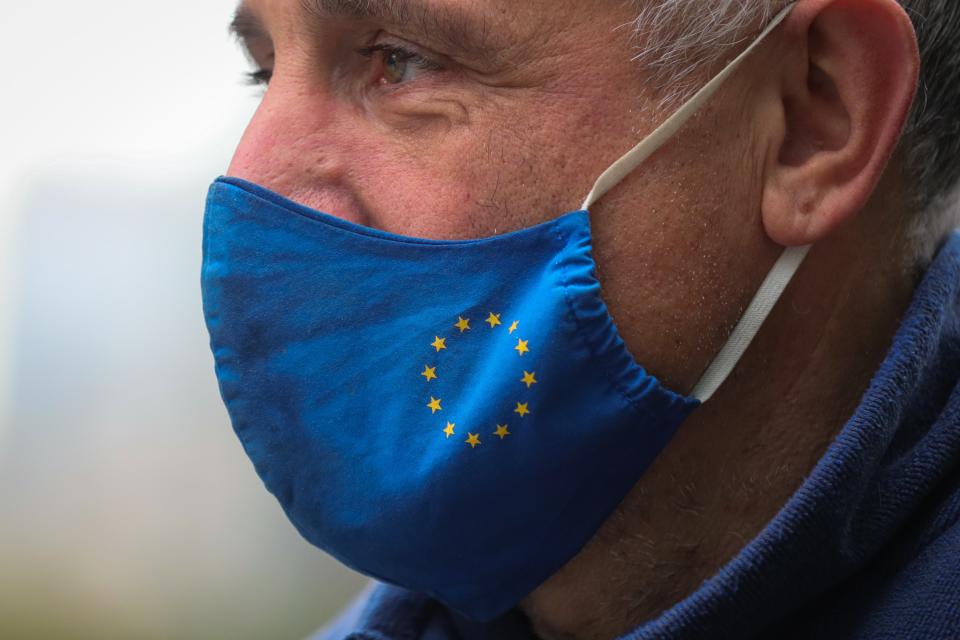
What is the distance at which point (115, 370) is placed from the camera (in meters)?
5.26

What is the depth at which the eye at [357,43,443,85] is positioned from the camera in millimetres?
1476

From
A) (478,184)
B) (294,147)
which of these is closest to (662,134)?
(478,184)

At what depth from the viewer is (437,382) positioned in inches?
53.3

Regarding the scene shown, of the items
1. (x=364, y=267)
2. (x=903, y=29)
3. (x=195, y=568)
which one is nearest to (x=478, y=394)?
(x=364, y=267)

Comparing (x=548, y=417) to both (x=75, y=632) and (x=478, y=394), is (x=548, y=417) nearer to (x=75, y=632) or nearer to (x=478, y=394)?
(x=478, y=394)

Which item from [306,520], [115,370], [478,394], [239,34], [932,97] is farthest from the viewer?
[115,370]

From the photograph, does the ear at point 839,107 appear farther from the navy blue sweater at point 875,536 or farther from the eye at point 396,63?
Answer: the eye at point 396,63

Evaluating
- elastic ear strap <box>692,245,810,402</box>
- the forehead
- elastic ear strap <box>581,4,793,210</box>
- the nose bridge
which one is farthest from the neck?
the nose bridge

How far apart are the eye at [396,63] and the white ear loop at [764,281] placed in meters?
0.29

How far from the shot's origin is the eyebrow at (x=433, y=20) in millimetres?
1394

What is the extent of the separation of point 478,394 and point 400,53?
0.49m

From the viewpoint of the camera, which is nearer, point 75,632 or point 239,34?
point 239,34

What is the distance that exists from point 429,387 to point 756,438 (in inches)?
18.0

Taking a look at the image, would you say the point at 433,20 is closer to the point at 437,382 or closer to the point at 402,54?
the point at 402,54
